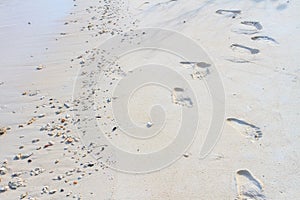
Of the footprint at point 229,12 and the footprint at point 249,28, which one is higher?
the footprint at point 229,12

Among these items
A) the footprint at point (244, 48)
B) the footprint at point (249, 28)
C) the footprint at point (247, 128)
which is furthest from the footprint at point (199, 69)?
the footprint at point (249, 28)

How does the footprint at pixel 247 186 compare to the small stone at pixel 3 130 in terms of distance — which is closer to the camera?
the footprint at pixel 247 186

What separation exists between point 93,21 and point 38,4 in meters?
1.52

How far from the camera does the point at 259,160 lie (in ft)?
9.07

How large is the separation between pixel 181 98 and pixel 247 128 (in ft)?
2.33

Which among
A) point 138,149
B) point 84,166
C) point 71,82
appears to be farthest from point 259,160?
point 71,82

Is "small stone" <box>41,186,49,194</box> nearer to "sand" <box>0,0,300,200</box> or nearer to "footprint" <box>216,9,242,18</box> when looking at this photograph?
"sand" <box>0,0,300,200</box>

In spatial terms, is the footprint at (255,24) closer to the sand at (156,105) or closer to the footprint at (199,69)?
the sand at (156,105)

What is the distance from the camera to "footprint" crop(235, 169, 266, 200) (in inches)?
97.1

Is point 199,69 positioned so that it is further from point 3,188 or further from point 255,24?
point 3,188

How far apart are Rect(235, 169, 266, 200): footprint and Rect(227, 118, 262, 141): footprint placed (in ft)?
1.33

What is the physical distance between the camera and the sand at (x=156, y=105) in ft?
8.76

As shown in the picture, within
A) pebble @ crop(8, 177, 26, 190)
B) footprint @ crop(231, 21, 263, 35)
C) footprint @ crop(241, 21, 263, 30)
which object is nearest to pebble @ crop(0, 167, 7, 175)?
pebble @ crop(8, 177, 26, 190)

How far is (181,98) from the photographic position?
3.55m
